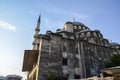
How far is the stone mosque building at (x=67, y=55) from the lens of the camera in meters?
17.4

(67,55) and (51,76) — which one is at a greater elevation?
(67,55)

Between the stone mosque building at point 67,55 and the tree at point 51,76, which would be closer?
the tree at point 51,76

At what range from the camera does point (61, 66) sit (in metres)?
18.0

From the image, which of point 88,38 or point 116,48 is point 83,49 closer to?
point 88,38

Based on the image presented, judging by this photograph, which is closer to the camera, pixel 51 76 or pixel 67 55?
pixel 51 76

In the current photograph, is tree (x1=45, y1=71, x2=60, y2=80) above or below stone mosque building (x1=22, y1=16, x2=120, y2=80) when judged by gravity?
below

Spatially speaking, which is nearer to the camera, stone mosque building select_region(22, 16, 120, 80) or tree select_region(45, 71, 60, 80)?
tree select_region(45, 71, 60, 80)

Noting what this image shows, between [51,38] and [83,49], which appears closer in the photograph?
[51,38]

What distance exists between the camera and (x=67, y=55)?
19.1 meters

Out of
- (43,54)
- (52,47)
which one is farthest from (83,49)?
(43,54)

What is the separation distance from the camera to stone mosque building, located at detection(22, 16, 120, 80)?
1738 centimetres

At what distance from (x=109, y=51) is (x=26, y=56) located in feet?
47.9

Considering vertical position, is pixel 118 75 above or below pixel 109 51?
below

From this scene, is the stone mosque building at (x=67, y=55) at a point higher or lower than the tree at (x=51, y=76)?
higher
